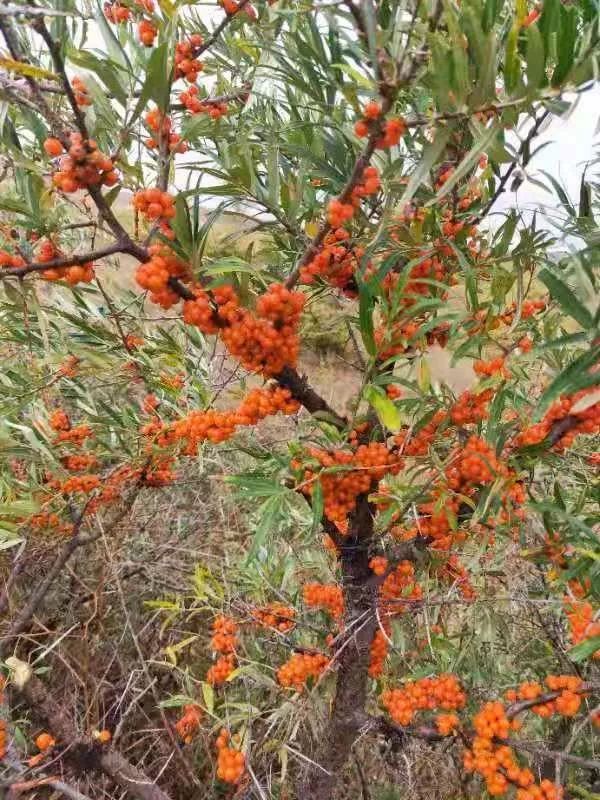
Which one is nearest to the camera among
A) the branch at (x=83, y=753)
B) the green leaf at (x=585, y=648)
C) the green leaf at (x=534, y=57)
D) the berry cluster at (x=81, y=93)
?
the green leaf at (x=534, y=57)

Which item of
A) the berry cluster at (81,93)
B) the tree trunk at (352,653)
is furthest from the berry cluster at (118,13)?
the tree trunk at (352,653)

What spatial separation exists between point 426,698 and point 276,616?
0.38 m

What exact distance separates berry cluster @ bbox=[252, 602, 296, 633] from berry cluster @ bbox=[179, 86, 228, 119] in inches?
40.5

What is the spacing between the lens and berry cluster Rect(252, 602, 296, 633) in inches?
53.0

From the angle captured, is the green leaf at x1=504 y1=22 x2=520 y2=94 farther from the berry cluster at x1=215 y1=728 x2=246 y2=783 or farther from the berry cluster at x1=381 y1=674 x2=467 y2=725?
the berry cluster at x1=215 y1=728 x2=246 y2=783

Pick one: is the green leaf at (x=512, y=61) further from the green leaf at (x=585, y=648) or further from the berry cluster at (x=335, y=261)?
the green leaf at (x=585, y=648)

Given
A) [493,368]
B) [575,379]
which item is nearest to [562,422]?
[493,368]

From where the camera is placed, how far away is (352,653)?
3.96ft

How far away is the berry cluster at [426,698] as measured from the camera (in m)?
1.14

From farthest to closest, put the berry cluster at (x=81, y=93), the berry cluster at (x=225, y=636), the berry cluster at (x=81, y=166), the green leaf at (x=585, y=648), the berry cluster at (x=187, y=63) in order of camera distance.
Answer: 1. the berry cluster at (x=225, y=636)
2. the berry cluster at (x=187, y=63)
3. the green leaf at (x=585, y=648)
4. the berry cluster at (x=81, y=93)
5. the berry cluster at (x=81, y=166)

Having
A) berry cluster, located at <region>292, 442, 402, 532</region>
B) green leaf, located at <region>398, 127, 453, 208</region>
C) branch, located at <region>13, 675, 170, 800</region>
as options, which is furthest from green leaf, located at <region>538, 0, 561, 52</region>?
branch, located at <region>13, 675, 170, 800</region>

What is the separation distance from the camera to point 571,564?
2.94ft

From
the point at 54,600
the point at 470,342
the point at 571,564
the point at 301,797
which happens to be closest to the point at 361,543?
the point at 571,564

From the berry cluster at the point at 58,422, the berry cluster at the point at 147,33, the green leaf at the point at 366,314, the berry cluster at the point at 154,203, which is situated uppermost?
the berry cluster at the point at 147,33
